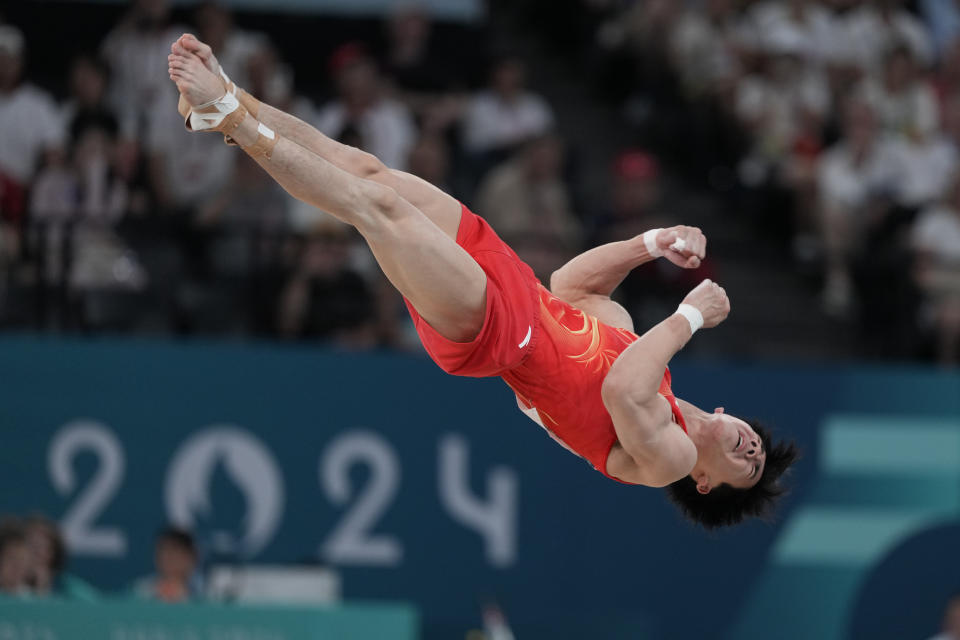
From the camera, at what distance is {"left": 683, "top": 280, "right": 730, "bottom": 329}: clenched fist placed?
684cm

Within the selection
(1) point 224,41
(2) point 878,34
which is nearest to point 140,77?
(1) point 224,41

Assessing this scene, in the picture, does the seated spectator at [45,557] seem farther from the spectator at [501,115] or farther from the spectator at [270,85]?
the spectator at [501,115]

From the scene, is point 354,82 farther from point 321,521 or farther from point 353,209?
point 353,209

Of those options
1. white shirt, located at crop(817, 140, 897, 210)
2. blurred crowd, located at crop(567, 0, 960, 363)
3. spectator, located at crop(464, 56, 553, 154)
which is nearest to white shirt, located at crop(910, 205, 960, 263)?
blurred crowd, located at crop(567, 0, 960, 363)

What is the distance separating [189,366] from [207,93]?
487 centimetres

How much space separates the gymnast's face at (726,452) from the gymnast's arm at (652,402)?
352 millimetres

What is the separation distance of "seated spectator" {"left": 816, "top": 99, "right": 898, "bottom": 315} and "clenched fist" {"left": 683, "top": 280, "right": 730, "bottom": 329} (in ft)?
16.4

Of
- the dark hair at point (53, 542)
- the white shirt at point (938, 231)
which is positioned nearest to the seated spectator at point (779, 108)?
the white shirt at point (938, 231)

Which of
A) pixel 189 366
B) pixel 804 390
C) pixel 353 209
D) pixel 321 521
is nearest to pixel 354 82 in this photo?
pixel 189 366

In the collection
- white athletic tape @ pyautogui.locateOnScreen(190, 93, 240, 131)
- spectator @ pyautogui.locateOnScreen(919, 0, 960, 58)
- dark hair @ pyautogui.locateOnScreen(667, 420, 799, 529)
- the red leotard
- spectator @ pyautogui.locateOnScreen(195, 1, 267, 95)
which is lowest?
dark hair @ pyautogui.locateOnScreen(667, 420, 799, 529)

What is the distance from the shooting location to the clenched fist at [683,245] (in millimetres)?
6867

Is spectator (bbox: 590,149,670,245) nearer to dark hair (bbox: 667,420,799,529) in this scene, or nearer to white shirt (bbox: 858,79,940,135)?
white shirt (bbox: 858,79,940,135)

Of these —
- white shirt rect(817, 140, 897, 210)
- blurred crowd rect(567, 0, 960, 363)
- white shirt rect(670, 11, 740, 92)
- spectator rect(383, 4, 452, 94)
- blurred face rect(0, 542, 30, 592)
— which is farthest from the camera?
white shirt rect(670, 11, 740, 92)

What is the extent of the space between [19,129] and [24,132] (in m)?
0.04
